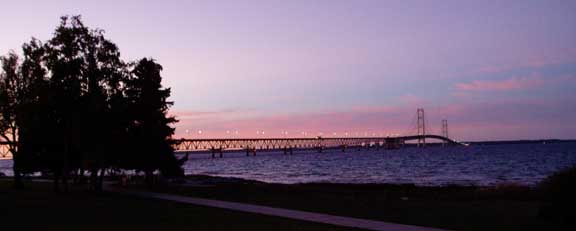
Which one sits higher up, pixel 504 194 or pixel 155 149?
pixel 155 149

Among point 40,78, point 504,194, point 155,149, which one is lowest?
point 504,194

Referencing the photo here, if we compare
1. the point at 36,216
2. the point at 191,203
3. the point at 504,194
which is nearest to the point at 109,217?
the point at 36,216

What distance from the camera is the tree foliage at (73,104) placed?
112 feet

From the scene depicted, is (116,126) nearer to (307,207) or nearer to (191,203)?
(191,203)

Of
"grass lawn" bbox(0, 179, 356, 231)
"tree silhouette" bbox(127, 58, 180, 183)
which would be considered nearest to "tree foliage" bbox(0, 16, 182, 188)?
"tree silhouette" bbox(127, 58, 180, 183)

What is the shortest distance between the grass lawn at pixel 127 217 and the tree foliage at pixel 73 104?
6.04m

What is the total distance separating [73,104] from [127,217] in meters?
14.4

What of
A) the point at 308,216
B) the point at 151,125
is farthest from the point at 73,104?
the point at 308,216

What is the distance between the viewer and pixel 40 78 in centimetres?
3509

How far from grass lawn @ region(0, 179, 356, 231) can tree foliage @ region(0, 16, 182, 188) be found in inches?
238

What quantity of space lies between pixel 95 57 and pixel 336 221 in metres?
19.1

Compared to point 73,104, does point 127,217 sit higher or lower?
lower

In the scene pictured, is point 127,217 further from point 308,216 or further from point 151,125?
point 151,125

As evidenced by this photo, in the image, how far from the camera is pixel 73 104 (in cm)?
3491
